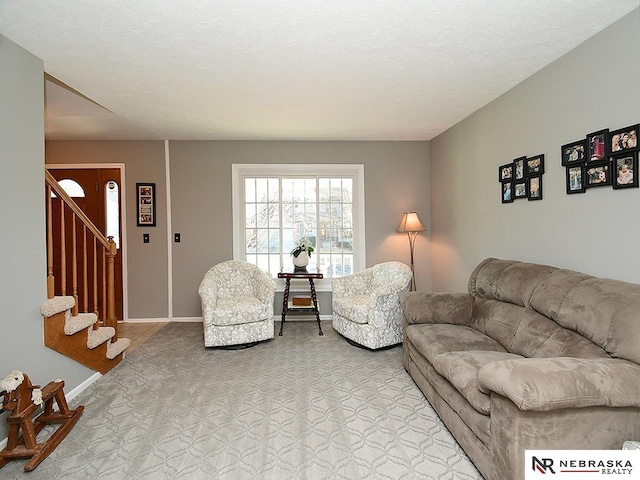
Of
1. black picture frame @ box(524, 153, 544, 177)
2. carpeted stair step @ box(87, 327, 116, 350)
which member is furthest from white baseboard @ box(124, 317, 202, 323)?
black picture frame @ box(524, 153, 544, 177)

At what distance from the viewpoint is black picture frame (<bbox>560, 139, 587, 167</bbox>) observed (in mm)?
2498

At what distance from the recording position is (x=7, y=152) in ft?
7.81

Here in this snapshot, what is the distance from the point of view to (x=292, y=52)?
260 centimetres

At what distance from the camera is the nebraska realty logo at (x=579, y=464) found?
1562 mm

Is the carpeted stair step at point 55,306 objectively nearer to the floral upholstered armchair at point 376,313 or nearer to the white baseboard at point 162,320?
the white baseboard at point 162,320

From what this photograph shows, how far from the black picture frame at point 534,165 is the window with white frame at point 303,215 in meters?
2.48

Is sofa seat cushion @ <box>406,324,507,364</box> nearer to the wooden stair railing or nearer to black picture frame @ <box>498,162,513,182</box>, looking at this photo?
black picture frame @ <box>498,162,513,182</box>

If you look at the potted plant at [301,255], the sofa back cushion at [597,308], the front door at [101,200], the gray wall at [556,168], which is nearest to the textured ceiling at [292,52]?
the gray wall at [556,168]

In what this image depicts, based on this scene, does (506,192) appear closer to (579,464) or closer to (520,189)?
(520,189)

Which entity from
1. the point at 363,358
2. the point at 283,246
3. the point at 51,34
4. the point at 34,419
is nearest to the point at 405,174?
the point at 283,246

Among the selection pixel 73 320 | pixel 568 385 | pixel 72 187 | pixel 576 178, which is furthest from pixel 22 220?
pixel 576 178

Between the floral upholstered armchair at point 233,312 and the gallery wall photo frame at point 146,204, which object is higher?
the gallery wall photo frame at point 146,204

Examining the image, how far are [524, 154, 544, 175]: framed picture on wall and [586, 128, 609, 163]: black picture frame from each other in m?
0.48

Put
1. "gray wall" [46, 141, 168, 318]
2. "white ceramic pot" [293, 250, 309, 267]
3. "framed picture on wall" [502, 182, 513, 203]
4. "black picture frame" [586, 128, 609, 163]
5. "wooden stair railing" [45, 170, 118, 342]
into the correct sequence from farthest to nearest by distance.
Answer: "gray wall" [46, 141, 168, 318] → "white ceramic pot" [293, 250, 309, 267] → "framed picture on wall" [502, 182, 513, 203] → "wooden stair railing" [45, 170, 118, 342] → "black picture frame" [586, 128, 609, 163]
